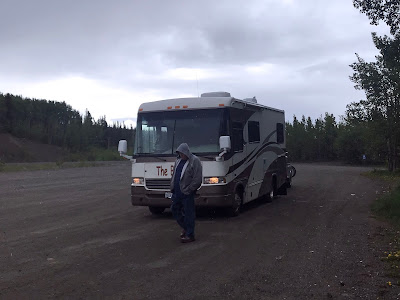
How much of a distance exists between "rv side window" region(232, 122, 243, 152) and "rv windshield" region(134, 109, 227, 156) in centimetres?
54

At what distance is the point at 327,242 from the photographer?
885 cm

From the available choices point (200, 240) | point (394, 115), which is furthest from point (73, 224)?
point (394, 115)

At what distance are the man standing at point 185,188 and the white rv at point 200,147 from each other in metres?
1.81

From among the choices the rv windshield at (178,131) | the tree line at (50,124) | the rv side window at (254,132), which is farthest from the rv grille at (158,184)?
the tree line at (50,124)

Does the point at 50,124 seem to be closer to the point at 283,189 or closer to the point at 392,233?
the point at 283,189

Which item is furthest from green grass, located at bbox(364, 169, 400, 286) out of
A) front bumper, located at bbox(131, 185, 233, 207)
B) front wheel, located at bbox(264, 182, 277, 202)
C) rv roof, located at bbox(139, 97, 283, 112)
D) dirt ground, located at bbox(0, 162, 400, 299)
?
rv roof, located at bbox(139, 97, 283, 112)

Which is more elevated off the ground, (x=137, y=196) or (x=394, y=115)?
(x=394, y=115)

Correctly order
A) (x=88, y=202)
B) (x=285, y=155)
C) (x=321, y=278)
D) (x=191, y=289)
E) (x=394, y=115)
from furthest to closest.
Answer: (x=394, y=115)
(x=285, y=155)
(x=88, y=202)
(x=321, y=278)
(x=191, y=289)

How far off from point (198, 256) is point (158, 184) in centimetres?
405

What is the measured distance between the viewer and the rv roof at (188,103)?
465 inches

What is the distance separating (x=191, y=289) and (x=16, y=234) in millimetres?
5808

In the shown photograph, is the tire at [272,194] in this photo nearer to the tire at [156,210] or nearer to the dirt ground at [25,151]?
the tire at [156,210]

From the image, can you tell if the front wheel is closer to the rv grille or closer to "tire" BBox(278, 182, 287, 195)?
"tire" BBox(278, 182, 287, 195)

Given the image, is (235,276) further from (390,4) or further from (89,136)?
(89,136)
